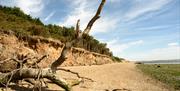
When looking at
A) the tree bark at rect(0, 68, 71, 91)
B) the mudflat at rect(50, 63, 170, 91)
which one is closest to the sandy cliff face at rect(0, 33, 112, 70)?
the mudflat at rect(50, 63, 170, 91)

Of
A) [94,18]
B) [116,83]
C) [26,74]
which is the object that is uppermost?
[94,18]

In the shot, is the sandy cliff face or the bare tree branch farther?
the sandy cliff face

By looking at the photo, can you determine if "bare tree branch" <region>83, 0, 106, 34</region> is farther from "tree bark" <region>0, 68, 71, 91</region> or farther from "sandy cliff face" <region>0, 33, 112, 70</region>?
"sandy cliff face" <region>0, 33, 112, 70</region>

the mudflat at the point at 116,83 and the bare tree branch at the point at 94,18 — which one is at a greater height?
the bare tree branch at the point at 94,18

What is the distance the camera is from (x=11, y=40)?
2430cm

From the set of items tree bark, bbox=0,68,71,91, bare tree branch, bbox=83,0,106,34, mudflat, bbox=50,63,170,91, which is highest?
bare tree branch, bbox=83,0,106,34

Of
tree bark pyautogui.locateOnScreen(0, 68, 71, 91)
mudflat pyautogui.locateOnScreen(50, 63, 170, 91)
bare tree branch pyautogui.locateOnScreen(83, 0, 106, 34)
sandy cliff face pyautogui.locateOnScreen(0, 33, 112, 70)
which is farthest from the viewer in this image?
sandy cliff face pyautogui.locateOnScreen(0, 33, 112, 70)

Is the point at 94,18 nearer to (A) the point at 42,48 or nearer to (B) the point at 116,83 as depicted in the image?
(B) the point at 116,83

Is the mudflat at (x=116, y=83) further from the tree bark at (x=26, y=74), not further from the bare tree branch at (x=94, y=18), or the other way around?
the bare tree branch at (x=94, y=18)

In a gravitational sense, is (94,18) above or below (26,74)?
above

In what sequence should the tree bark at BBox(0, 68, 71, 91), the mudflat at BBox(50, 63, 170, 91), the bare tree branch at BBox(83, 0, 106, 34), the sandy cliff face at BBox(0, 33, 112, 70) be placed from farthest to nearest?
the sandy cliff face at BBox(0, 33, 112, 70)
the mudflat at BBox(50, 63, 170, 91)
the bare tree branch at BBox(83, 0, 106, 34)
the tree bark at BBox(0, 68, 71, 91)

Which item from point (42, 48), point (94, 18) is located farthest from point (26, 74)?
point (42, 48)

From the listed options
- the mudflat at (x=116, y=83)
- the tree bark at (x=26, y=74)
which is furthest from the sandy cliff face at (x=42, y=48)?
the tree bark at (x=26, y=74)

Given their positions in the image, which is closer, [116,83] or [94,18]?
[94,18]
